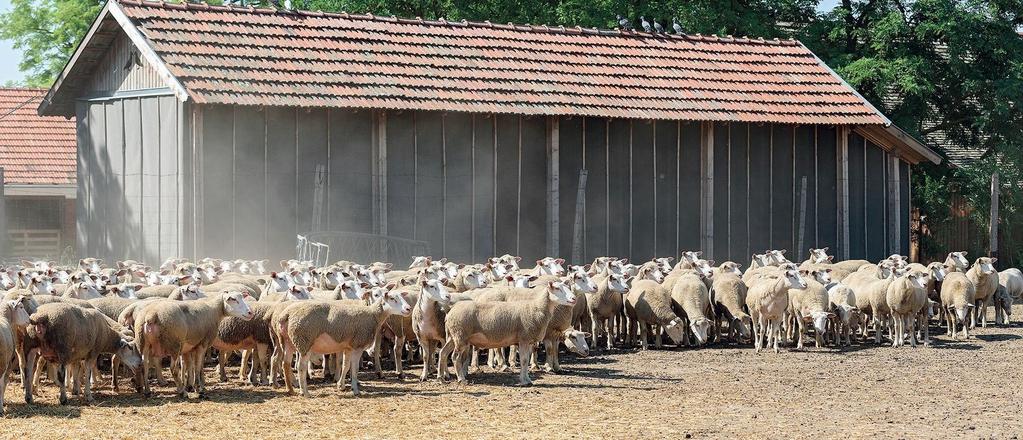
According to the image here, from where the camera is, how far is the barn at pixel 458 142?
81.2ft

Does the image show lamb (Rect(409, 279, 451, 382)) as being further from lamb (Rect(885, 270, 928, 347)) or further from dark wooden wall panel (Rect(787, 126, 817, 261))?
dark wooden wall panel (Rect(787, 126, 817, 261))

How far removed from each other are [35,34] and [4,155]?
491 inches

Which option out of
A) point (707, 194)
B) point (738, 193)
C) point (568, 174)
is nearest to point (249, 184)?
point (568, 174)

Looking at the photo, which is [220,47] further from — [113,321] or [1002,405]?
[1002,405]

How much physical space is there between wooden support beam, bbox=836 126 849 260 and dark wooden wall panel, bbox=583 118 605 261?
225 inches

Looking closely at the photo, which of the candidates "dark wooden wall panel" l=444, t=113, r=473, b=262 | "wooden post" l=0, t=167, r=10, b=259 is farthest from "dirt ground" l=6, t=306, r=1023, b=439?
"wooden post" l=0, t=167, r=10, b=259

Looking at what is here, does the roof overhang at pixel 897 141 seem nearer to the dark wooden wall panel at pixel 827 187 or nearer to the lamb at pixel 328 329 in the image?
the dark wooden wall panel at pixel 827 187

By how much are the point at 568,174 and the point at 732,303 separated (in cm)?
708

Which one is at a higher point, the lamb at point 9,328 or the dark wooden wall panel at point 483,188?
the dark wooden wall panel at point 483,188

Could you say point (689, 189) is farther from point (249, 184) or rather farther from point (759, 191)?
point (249, 184)

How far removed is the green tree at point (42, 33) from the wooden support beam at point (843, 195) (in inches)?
1063

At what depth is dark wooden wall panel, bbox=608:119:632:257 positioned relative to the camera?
28.3 m

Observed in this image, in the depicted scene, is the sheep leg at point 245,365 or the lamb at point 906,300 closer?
the sheep leg at point 245,365

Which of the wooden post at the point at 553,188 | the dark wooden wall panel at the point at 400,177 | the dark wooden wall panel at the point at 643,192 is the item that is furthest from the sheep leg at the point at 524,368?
the dark wooden wall panel at the point at 643,192
